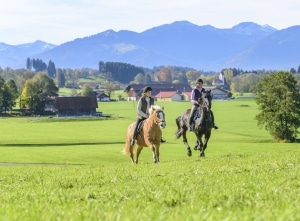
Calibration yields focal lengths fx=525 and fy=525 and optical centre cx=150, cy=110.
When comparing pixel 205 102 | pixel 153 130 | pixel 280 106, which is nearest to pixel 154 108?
pixel 153 130

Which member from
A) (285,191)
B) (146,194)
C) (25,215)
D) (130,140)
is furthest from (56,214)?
(130,140)

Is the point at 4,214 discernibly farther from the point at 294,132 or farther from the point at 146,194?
the point at 294,132

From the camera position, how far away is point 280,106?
84250mm

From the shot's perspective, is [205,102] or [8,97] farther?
[8,97]

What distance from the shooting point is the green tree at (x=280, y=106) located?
83500 millimetres

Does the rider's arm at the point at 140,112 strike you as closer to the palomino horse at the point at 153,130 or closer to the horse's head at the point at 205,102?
the palomino horse at the point at 153,130

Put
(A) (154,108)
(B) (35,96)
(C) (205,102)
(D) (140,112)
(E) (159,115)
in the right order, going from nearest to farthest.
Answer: (E) (159,115)
(A) (154,108)
(D) (140,112)
(C) (205,102)
(B) (35,96)

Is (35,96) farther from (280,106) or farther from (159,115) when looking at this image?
(159,115)

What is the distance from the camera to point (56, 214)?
322 inches

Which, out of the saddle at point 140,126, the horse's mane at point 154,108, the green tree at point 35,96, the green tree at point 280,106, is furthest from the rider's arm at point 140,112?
the green tree at point 35,96

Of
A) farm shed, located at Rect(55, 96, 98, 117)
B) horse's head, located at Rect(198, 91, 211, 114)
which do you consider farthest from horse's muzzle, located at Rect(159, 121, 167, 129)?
farm shed, located at Rect(55, 96, 98, 117)

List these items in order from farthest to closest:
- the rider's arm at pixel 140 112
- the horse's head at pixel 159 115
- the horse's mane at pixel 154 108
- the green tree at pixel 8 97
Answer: the green tree at pixel 8 97 → the rider's arm at pixel 140 112 → the horse's mane at pixel 154 108 → the horse's head at pixel 159 115

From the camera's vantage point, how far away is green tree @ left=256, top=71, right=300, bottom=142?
83500mm

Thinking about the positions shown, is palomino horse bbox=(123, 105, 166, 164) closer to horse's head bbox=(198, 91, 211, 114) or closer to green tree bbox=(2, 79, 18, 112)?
horse's head bbox=(198, 91, 211, 114)
